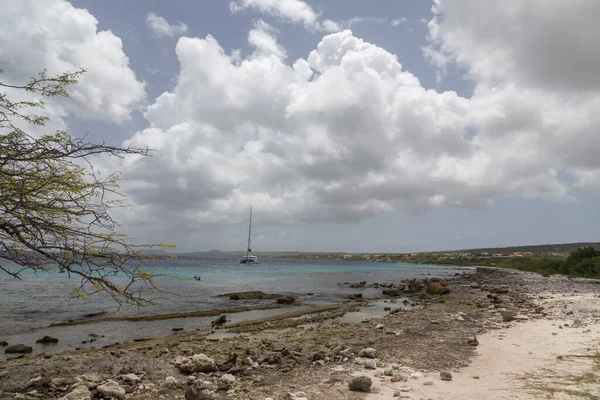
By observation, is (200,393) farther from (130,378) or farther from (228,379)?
(130,378)

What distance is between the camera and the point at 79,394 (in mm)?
Answer: 6965

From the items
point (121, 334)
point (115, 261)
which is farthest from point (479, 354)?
point (121, 334)

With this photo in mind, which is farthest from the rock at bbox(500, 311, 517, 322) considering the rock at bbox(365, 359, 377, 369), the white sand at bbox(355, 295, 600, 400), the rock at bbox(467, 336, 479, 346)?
the rock at bbox(365, 359, 377, 369)

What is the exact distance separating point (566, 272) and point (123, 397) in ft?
216

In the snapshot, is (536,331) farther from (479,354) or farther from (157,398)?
(157,398)

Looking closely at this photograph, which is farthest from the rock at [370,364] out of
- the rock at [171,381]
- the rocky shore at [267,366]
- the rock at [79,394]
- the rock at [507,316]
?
the rock at [507,316]

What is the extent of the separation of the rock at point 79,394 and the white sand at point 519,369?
19.0 ft

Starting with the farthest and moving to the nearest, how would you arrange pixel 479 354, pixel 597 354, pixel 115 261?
pixel 479 354, pixel 597 354, pixel 115 261

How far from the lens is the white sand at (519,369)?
7.12m

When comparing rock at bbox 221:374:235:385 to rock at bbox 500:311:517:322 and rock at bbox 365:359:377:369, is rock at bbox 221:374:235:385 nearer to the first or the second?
rock at bbox 365:359:377:369

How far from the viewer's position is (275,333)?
53.0 ft

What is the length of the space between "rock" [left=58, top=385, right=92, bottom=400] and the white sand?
5.78 m

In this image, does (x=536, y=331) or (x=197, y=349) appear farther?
(x=536, y=331)

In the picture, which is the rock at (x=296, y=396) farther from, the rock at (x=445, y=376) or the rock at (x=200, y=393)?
the rock at (x=445, y=376)
